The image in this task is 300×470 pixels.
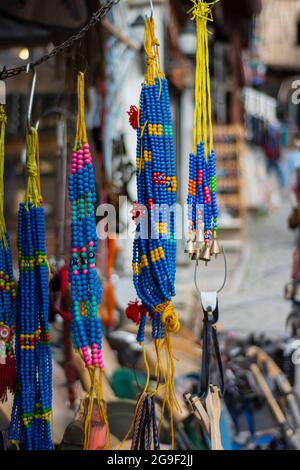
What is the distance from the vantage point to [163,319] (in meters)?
1.40

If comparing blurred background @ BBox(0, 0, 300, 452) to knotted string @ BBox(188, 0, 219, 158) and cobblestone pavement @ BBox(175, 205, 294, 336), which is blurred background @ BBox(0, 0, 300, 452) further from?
knotted string @ BBox(188, 0, 219, 158)

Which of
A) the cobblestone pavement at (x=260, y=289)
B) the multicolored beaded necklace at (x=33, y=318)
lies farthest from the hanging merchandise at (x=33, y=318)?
the cobblestone pavement at (x=260, y=289)

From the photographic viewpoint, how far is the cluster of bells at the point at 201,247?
143cm

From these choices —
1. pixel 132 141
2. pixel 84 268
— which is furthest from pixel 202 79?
pixel 132 141

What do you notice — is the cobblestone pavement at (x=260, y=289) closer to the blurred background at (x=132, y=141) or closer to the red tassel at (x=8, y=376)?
the blurred background at (x=132, y=141)

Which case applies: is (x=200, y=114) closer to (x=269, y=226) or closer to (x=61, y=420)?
(x=61, y=420)

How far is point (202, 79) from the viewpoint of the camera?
4.69 feet

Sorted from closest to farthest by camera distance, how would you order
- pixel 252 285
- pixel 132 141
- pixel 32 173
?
1. pixel 32 173
2. pixel 132 141
3. pixel 252 285

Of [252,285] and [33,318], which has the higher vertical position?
[33,318]

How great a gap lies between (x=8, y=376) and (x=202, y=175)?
70 cm

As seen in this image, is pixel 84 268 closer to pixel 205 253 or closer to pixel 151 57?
pixel 205 253

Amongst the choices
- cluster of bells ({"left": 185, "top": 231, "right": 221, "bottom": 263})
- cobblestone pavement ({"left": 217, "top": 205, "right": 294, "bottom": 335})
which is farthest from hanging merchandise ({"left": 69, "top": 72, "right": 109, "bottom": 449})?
cobblestone pavement ({"left": 217, "top": 205, "right": 294, "bottom": 335})

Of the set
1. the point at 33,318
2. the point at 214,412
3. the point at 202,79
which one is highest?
the point at 202,79

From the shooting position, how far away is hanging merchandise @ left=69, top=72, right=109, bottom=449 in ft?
4.42
